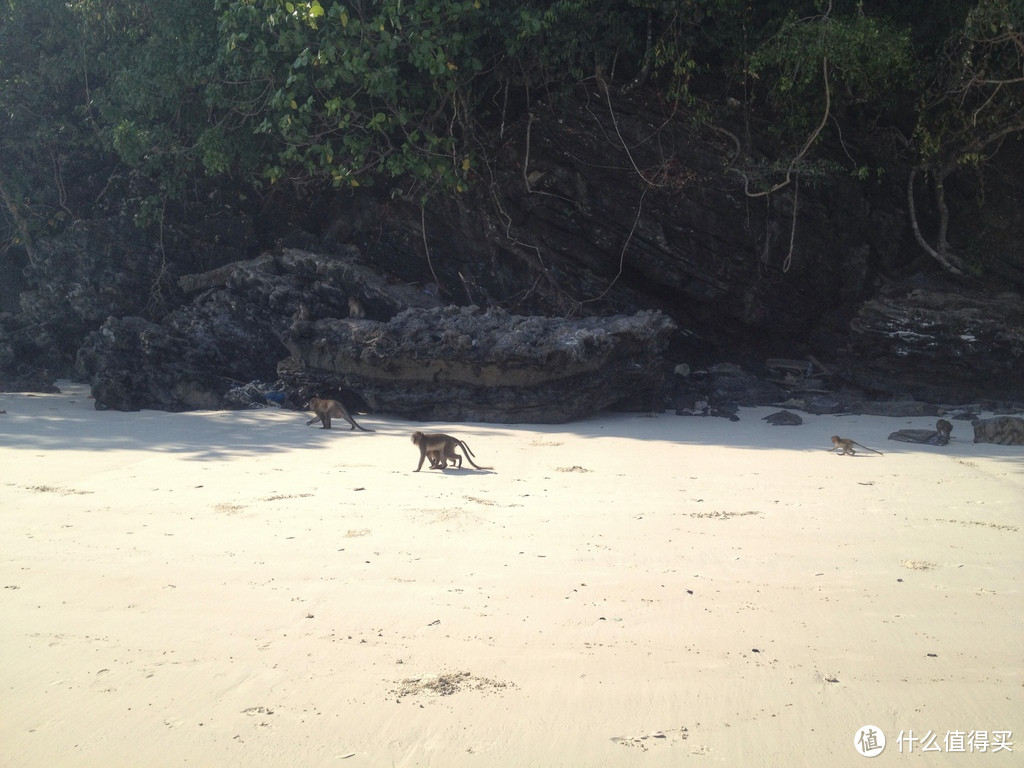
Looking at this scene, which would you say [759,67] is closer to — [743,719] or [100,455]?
[100,455]

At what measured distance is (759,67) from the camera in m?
11.3

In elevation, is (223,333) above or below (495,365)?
above

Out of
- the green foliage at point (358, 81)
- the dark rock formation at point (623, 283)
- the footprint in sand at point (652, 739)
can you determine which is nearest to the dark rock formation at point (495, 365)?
the dark rock formation at point (623, 283)

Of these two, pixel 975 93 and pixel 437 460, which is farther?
pixel 975 93

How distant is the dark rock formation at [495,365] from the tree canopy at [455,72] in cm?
282

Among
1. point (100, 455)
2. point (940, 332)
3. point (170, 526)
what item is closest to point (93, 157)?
point (100, 455)

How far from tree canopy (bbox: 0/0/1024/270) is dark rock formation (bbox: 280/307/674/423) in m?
2.82

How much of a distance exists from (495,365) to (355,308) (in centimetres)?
317

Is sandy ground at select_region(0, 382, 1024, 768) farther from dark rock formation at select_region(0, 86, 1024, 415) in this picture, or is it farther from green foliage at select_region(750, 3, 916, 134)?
green foliage at select_region(750, 3, 916, 134)

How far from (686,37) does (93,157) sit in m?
10.3

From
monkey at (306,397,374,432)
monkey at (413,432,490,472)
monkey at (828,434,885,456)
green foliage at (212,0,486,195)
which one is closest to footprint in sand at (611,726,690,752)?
monkey at (413,432,490,472)

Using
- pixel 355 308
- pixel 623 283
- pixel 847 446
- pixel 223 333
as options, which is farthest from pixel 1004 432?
pixel 223 333

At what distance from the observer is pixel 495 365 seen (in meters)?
10.6

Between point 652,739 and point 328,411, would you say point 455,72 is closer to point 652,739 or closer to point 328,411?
point 328,411
